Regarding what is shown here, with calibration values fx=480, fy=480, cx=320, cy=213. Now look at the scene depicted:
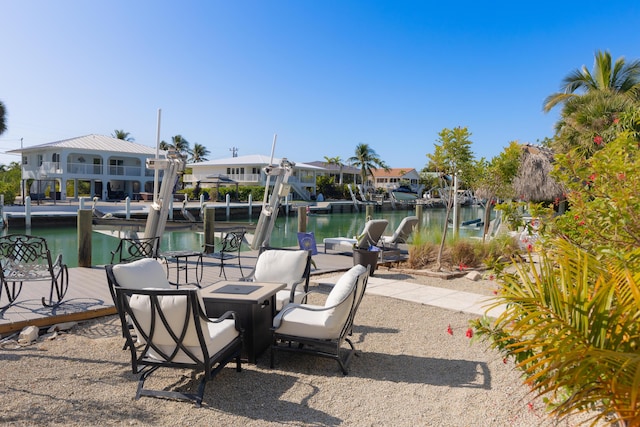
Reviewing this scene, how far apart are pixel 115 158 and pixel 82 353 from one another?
42.2m

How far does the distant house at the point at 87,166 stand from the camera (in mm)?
38500

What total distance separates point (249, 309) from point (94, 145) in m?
41.5

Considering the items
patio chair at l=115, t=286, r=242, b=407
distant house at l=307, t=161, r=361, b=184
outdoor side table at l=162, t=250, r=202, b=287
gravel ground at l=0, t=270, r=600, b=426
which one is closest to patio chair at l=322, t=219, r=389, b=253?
outdoor side table at l=162, t=250, r=202, b=287

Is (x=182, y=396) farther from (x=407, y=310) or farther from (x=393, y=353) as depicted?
(x=407, y=310)

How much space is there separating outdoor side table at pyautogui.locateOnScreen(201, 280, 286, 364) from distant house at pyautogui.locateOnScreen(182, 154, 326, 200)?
4299cm

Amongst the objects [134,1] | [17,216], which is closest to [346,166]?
[17,216]

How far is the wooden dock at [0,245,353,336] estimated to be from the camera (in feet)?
18.4

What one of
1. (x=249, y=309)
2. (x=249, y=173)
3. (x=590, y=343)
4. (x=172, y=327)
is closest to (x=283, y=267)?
(x=249, y=309)

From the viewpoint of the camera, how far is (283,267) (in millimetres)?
6180

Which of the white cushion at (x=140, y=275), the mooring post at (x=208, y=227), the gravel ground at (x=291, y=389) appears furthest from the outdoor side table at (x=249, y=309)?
the mooring post at (x=208, y=227)

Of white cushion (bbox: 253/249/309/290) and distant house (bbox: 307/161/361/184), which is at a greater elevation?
distant house (bbox: 307/161/361/184)

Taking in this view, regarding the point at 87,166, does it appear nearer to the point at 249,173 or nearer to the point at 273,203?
the point at 249,173

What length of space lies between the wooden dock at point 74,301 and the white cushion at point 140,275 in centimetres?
173

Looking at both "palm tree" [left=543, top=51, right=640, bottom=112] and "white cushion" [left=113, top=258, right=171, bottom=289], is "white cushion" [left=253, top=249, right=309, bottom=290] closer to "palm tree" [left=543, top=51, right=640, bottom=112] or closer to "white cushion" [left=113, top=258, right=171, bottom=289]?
"white cushion" [left=113, top=258, right=171, bottom=289]
